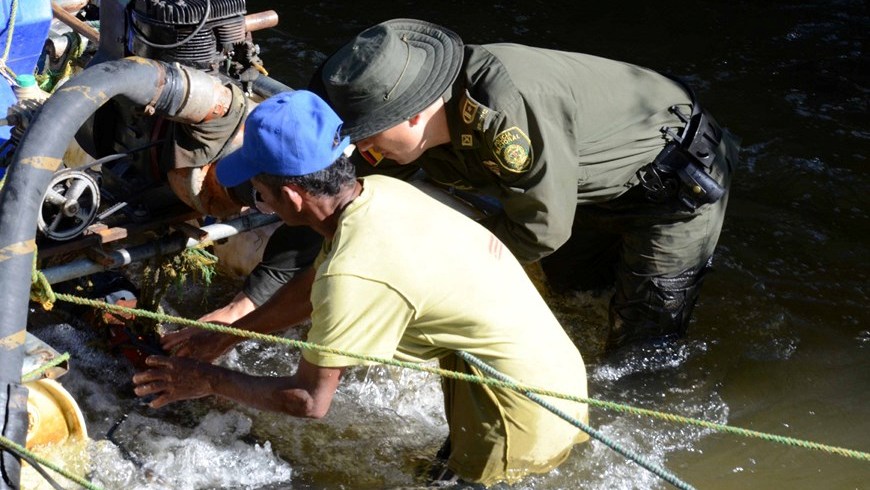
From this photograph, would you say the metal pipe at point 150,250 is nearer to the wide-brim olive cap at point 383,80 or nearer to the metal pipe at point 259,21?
the wide-brim olive cap at point 383,80

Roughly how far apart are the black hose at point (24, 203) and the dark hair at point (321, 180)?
64 centimetres

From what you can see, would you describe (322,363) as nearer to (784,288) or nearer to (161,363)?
(161,363)

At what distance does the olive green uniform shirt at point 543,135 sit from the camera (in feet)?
11.7

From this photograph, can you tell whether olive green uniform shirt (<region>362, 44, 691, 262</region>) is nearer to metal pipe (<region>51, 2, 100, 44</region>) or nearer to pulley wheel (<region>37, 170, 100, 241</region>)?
pulley wheel (<region>37, 170, 100, 241</region>)

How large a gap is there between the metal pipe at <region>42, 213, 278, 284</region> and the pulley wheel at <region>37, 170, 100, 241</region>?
143mm

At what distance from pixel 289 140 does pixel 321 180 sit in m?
0.14

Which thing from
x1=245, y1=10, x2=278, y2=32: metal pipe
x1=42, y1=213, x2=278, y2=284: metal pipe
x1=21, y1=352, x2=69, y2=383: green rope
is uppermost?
x1=245, y1=10, x2=278, y2=32: metal pipe

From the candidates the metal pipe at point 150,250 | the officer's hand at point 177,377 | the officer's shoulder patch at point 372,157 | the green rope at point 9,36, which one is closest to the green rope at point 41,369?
the officer's hand at point 177,377

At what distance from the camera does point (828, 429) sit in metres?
4.36

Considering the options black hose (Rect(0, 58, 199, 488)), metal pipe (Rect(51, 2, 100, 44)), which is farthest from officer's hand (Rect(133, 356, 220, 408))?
metal pipe (Rect(51, 2, 100, 44))

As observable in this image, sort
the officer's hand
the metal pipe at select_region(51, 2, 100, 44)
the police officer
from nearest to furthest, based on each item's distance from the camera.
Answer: the officer's hand, the police officer, the metal pipe at select_region(51, 2, 100, 44)

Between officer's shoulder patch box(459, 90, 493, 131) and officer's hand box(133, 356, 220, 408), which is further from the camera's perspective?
officer's shoulder patch box(459, 90, 493, 131)

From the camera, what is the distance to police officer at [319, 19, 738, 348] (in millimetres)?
3523

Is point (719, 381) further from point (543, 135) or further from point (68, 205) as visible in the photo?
point (68, 205)
